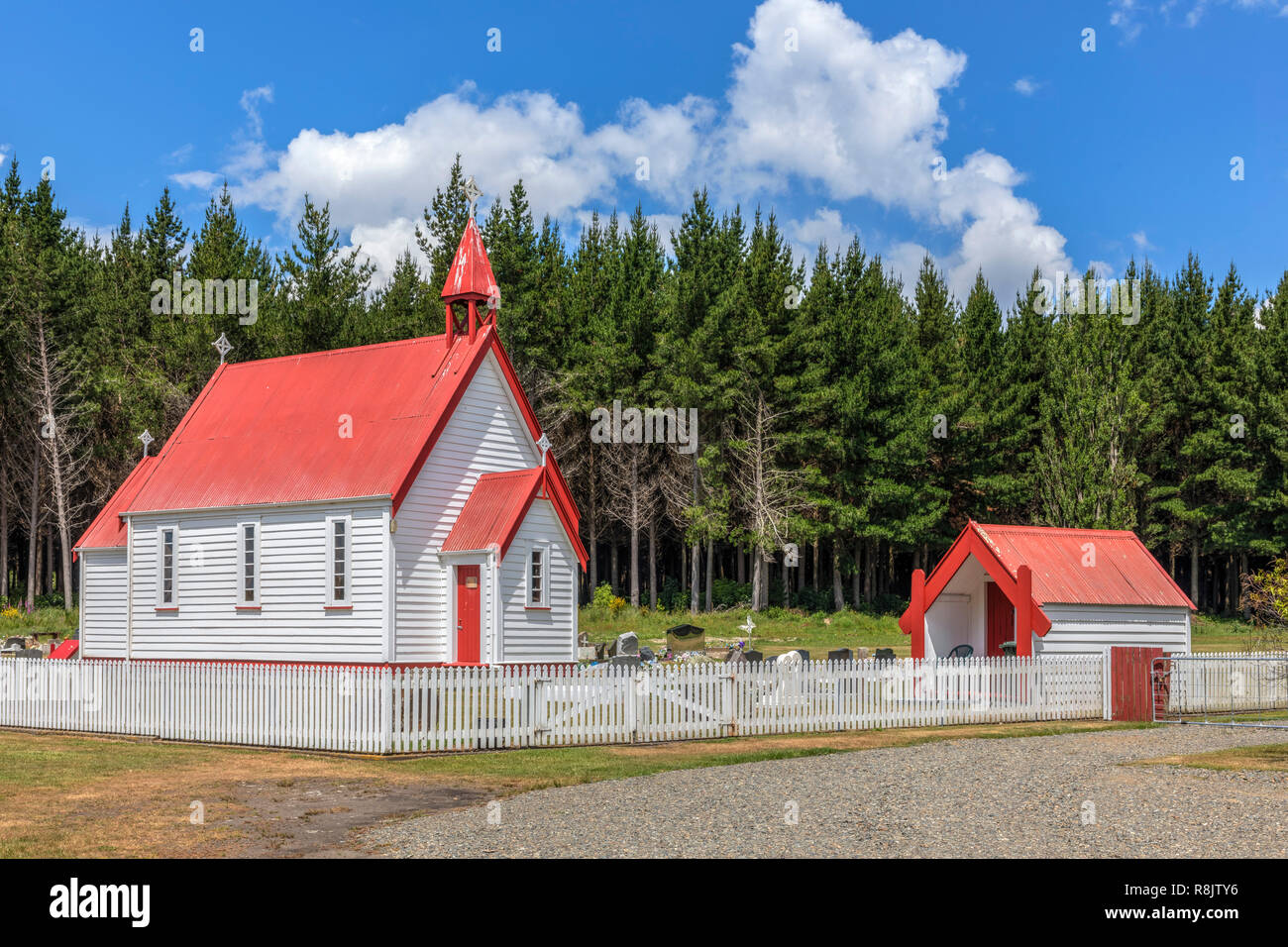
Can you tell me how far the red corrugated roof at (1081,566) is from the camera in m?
27.1

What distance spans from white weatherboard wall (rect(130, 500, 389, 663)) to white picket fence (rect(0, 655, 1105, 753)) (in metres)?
6.17

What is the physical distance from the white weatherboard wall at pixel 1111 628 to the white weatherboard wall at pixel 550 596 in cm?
1086

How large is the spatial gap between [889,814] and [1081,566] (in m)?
16.6

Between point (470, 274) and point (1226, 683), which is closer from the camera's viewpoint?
point (1226, 683)

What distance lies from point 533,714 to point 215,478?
1556cm

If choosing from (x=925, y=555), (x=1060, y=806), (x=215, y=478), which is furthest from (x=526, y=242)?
(x=1060, y=806)

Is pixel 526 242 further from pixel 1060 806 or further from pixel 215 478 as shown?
pixel 1060 806

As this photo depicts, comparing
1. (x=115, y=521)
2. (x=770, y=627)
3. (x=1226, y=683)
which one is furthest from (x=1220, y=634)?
(x=115, y=521)

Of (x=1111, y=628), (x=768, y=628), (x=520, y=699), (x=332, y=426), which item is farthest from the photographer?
(x=768, y=628)

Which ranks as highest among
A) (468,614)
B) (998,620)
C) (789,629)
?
(468,614)

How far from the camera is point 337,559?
98.2 ft

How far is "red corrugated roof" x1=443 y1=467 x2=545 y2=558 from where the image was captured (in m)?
28.8

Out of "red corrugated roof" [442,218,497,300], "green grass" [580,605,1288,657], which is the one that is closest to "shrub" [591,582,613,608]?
"green grass" [580,605,1288,657]

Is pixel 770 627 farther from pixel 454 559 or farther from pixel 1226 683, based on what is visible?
pixel 1226 683
